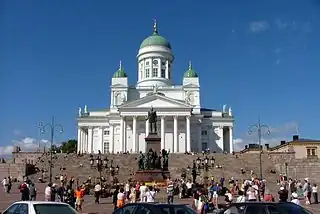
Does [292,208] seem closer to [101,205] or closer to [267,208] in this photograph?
[267,208]

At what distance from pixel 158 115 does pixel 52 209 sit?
266 ft

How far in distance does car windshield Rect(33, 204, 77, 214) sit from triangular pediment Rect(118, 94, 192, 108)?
8069 cm

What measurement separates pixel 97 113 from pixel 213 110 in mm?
26718

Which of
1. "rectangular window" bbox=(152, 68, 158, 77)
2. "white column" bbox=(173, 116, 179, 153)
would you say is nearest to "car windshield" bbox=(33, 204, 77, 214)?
"white column" bbox=(173, 116, 179, 153)

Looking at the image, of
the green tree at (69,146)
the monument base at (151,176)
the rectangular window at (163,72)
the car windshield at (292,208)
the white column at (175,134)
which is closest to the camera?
the car windshield at (292,208)

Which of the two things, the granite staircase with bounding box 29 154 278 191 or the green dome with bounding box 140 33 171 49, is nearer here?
the granite staircase with bounding box 29 154 278 191

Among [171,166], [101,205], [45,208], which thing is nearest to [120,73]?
[171,166]

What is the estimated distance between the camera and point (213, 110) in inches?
4080

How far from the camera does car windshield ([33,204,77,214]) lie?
11984mm

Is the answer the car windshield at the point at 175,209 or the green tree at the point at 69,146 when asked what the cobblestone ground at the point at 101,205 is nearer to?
the car windshield at the point at 175,209

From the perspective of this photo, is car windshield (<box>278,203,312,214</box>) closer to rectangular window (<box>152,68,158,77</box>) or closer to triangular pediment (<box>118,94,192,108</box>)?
triangular pediment (<box>118,94,192,108</box>)

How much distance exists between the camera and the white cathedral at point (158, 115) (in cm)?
9338

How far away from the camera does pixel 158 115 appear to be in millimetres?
93125

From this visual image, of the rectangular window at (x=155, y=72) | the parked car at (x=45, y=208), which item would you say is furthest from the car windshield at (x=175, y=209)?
the rectangular window at (x=155, y=72)
